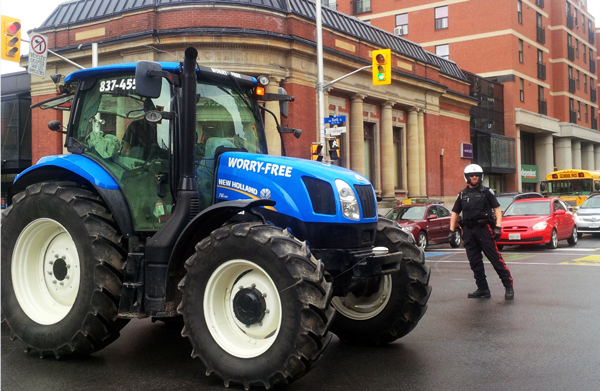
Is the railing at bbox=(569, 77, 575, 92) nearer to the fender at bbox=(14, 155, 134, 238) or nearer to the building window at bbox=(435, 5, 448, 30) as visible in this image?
the building window at bbox=(435, 5, 448, 30)

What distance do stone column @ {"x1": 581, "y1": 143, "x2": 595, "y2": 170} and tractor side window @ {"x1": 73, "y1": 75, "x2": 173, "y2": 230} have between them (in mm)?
66842

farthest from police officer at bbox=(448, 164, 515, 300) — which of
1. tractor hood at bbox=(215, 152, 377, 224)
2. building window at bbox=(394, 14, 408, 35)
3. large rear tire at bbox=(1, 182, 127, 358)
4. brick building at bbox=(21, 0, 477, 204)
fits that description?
building window at bbox=(394, 14, 408, 35)

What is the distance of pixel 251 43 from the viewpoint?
25812 mm

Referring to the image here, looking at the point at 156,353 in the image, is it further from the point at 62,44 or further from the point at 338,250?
the point at 62,44

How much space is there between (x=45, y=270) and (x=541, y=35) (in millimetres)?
56809

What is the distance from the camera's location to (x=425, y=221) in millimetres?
21297

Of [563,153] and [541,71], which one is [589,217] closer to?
[541,71]

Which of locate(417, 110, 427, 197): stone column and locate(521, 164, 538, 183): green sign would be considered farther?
locate(521, 164, 538, 183): green sign

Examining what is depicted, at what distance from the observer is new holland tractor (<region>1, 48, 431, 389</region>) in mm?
4957

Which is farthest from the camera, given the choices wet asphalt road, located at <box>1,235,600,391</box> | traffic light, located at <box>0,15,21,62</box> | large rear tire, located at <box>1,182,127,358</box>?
traffic light, located at <box>0,15,21,62</box>

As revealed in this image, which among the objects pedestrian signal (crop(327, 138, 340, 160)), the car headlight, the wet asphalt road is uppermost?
pedestrian signal (crop(327, 138, 340, 160))

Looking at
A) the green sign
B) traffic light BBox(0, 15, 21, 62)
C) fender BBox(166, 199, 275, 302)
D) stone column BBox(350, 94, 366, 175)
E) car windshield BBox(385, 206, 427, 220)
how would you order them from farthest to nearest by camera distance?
1. the green sign
2. stone column BBox(350, 94, 366, 175)
3. car windshield BBox(385, 206, 427, 220)
4. traffic light BBox(0, 15, 21, 62)
5. fender BBox(166, 199, 275, 302)

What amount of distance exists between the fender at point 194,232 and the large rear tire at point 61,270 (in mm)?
580

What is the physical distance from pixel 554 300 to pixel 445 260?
7.59 metres
